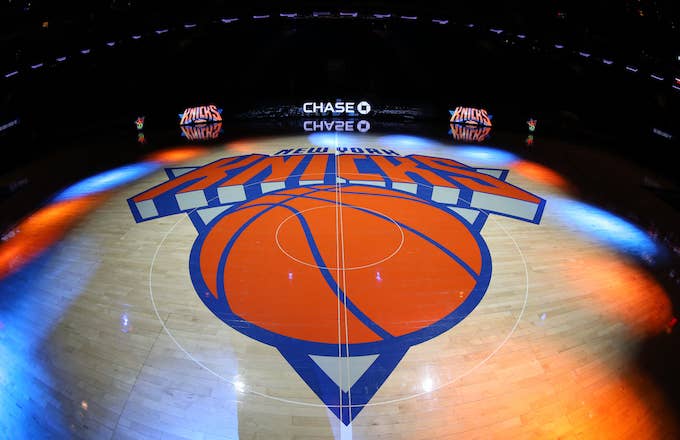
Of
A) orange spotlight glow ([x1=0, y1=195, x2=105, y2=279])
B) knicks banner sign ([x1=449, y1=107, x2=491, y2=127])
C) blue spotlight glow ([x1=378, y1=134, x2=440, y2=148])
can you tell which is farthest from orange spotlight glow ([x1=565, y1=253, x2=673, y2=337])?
knicks banner sign ([x1=449, y1=107, x2=491, y2=127])

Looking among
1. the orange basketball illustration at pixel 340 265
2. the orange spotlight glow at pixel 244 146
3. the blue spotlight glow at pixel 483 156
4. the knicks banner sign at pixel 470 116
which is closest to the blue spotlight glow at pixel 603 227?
the orange basketball illustration at pixel 340 265

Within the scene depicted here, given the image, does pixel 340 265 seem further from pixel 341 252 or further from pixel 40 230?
pixel 40 230

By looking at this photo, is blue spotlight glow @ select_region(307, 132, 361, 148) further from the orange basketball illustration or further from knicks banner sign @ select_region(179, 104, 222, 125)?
knicks banner sign @ select_region(179, 104, 222, 125)

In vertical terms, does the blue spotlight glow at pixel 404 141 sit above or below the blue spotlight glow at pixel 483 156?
below

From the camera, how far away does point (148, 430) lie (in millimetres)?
3363

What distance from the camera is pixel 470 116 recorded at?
1462 centimetres

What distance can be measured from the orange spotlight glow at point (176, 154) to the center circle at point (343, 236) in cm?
535

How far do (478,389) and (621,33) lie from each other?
14431 millimetres

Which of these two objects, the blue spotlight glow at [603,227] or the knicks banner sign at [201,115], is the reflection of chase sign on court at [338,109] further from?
the blue spotlight glow at [603,227]

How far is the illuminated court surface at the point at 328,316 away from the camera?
3510mm

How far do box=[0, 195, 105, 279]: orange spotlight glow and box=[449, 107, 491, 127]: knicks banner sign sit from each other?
1220 centimetres

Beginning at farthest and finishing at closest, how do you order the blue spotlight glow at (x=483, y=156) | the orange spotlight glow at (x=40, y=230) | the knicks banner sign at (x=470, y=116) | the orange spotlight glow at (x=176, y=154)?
the knicks banner sign at (x=470, y=116)
the orange spotlight glow at (x=176, y=154)
the blue spotlight glow at (x=483, y=156)
the orange spotlight glow at (x=40, y=230)

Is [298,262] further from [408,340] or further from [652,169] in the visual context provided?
[652,169]

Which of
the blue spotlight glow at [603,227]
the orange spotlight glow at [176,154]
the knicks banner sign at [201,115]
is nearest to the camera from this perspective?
the blue spotlight glow at [603,227]
